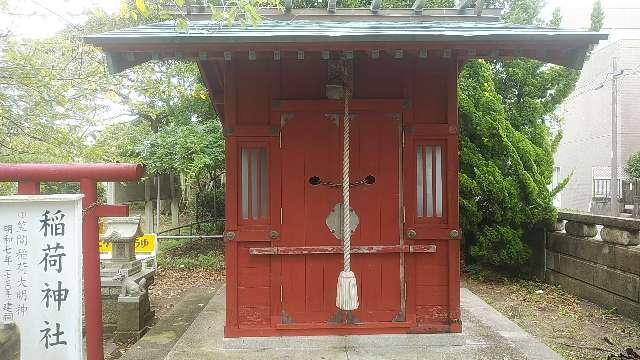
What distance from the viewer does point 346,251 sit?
14.5ft

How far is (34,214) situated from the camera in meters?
3.43

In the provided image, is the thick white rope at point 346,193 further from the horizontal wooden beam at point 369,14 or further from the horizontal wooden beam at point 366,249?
the horizontal wooden beam at point 369,14

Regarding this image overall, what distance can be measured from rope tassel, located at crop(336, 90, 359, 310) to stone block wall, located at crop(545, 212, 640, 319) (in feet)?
15.5

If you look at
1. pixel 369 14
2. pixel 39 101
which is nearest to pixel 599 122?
pixel 369 14

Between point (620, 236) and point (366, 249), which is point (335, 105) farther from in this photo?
point (620, 236)

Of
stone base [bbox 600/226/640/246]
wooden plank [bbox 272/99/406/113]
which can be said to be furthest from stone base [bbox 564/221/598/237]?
wooden plank [bbox 272/99/406/113]

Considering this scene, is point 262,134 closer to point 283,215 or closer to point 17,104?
point 283,215

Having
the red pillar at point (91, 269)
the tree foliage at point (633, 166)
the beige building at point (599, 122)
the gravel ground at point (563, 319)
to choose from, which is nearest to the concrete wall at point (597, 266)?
the gravel ground at point (563, 319)

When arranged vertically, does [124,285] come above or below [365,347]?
above

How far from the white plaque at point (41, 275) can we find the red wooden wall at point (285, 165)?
163 cm

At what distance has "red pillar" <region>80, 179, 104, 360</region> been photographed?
13.3 feet

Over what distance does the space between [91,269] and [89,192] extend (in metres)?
0.68

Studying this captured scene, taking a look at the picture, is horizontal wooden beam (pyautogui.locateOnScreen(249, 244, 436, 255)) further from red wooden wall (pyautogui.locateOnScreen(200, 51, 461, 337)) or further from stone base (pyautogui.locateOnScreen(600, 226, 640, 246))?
stone base (pyautogui.locateOnScreen(600, 226, 640, 246))

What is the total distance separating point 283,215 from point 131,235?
4272 millimetres
